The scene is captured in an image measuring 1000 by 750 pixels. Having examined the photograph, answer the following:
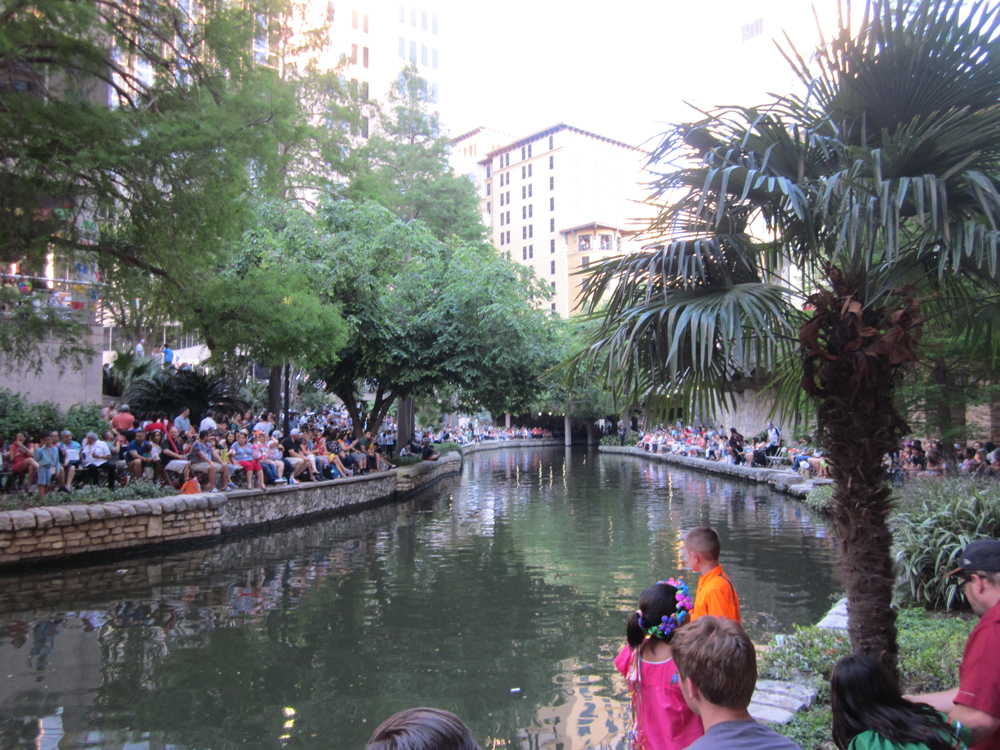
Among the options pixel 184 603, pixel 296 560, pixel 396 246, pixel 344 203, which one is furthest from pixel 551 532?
pixel 344 203

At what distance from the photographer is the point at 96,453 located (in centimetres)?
1341

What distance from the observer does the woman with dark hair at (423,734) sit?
63.4 inches

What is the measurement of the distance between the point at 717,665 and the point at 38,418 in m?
17.9

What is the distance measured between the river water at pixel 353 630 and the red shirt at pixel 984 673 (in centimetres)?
294

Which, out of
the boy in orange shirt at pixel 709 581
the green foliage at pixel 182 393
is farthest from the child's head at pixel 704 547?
the green foliage at pixel 182 393

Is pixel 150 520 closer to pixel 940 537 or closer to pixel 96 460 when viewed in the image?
pixel 96 460

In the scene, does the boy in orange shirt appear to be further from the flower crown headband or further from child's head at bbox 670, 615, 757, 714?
child's head at bbox 670, 615, 757, 714

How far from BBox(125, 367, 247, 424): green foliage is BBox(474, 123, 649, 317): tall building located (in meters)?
60.5

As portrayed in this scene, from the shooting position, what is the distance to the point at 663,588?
3387 millimetres

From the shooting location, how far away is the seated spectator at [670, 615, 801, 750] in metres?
2.18

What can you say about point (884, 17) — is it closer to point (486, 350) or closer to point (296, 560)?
point (296, 560)

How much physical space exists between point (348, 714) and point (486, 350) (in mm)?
18637

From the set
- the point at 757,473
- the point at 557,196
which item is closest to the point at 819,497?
the point at 757,473

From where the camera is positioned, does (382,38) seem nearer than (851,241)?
No
